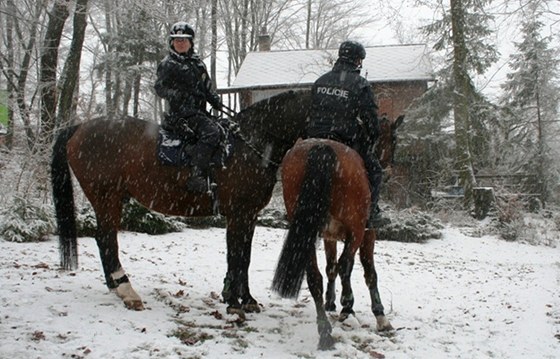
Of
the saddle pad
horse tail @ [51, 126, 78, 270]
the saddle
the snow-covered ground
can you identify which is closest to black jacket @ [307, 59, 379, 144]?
the saddle

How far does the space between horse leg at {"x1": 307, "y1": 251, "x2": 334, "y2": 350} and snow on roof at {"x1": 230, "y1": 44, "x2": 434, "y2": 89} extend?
799 inches

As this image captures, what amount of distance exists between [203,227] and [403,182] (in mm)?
13683

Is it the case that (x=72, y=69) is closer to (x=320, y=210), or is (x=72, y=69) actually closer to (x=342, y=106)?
(x=342, y=106)

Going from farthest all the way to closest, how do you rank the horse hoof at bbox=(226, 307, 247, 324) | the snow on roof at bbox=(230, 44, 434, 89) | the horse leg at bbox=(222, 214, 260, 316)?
the snow on roof at bbox=(230, 44, 434, 89) < the horse leg at bbox=(222, 214, 260, 316) < the horse hoof at bbox=(226, 307, 247, 324)

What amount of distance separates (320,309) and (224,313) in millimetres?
1313

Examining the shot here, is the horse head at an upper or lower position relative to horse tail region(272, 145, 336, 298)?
upper

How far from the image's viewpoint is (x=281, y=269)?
14.5 ft

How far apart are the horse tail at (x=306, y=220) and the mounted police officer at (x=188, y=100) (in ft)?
3.85

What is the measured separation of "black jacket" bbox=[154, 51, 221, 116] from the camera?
5.23m

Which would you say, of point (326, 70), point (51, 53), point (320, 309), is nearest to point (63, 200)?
point (320, 309)

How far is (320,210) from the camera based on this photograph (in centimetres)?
455

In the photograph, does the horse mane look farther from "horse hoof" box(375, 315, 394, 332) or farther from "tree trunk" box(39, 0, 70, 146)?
"tree trunk" box(39, 0, 70, 146)

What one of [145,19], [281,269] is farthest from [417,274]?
[145,19]

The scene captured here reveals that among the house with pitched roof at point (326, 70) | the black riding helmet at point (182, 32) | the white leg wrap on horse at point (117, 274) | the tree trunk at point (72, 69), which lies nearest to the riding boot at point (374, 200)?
the black riding helmet at point (182, 32)
